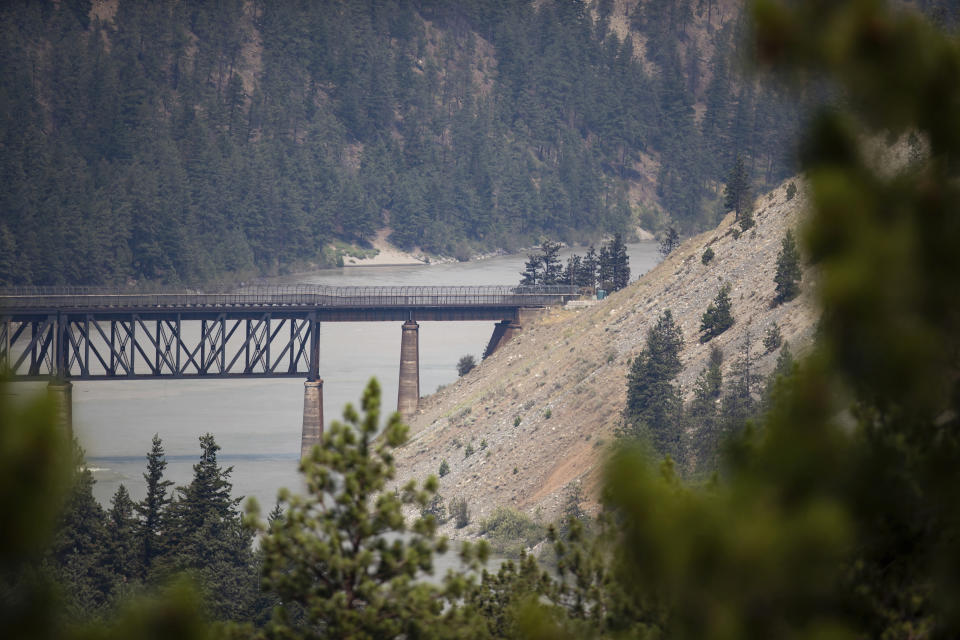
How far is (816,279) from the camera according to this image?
960cm

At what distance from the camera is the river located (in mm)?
72688

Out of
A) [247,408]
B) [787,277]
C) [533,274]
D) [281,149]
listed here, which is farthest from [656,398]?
[281,149]

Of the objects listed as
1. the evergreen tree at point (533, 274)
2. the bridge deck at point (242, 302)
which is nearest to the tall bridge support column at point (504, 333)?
the bridge deck at point (242, 302)

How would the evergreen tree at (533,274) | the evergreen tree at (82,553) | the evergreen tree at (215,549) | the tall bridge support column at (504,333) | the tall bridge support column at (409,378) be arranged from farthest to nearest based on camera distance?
the evergreen tree at (533,274) → the tall bridge support column at (504,333) → the tall bridge support column at (409,378) → the evergreen tree at (82,553) → the evergreen tree at (215,549)

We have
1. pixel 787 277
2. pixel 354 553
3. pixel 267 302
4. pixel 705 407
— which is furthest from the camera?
pixel 267 302

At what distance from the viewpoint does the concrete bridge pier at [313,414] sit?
73938mm

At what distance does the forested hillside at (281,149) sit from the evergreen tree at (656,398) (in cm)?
7552

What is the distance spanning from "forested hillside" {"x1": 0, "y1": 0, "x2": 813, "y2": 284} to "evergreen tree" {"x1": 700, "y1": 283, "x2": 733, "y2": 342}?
74.2 metres

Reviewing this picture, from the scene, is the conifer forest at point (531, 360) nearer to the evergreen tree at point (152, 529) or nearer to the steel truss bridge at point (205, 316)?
the evergreen tree at point (152, 529)

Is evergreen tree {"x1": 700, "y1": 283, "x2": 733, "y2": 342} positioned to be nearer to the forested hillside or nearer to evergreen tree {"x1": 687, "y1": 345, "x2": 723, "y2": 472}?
evergreen tree {"x1": 687, "y1": 345, "x2": 723, "y2": 472}

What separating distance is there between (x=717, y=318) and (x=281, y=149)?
113 m

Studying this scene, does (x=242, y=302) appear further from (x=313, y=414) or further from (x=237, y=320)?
(x=313, y=414)

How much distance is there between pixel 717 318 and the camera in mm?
60125

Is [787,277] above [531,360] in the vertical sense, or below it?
above
